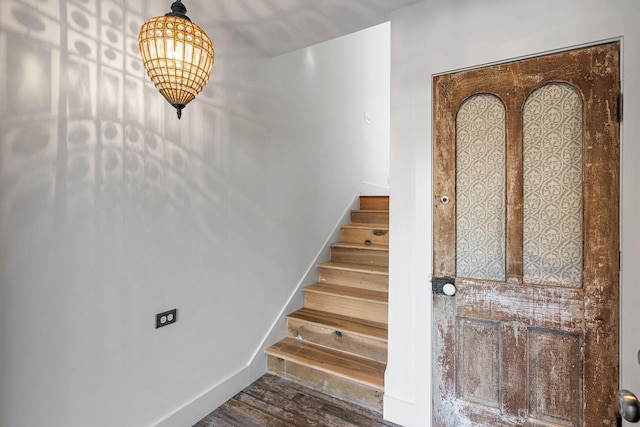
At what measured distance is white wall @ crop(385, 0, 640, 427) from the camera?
1.44 meters

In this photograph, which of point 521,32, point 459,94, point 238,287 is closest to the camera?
point 521,32

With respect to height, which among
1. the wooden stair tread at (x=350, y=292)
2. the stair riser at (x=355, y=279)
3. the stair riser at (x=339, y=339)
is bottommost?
the stair riser at (x=339, y=339)

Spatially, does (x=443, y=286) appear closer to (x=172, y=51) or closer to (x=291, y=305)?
(x=291, y=305)

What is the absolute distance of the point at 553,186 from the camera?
154 centimetres

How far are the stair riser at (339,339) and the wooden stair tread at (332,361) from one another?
0.04 meters

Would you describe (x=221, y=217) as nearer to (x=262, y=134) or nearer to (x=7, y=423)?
(x=262, y=134)

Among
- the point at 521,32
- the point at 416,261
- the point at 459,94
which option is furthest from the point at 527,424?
the point at 521,32

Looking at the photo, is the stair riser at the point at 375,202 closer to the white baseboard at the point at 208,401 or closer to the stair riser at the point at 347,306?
the stair riser at the point at 347,306

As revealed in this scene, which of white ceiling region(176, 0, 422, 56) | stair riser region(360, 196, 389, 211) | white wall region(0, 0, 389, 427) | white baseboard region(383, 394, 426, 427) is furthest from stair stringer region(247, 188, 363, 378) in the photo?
white ceiling region(176, 0, 422, 56)

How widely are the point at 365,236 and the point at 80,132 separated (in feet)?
8.73

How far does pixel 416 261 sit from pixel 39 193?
1.92 metres

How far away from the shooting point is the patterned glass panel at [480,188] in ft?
5.42

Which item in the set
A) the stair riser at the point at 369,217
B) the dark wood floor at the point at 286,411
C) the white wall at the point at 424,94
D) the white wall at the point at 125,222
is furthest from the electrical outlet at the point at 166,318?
the stair riser at the point at 369,217

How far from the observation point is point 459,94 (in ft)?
5.71
